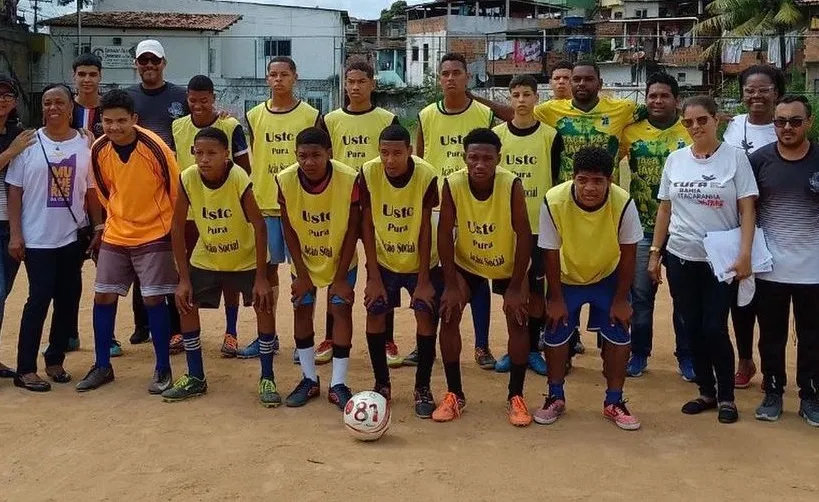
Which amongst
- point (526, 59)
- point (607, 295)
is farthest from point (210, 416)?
point (526, 59)

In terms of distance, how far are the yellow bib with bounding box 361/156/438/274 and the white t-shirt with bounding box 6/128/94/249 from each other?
7.35 ft

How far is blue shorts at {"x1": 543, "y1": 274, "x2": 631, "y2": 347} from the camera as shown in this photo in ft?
17.0

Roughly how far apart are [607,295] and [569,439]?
0.94m

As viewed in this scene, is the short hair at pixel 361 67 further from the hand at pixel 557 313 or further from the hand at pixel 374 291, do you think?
the hand at pixel 557 313

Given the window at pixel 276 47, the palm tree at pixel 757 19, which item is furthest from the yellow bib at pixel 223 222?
the window at pixel 276 47

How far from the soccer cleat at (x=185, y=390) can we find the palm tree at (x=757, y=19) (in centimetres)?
2741

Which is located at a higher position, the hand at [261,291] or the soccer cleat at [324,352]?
the hand at [261,291]

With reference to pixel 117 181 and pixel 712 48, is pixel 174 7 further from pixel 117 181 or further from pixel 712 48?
pixel 117 181

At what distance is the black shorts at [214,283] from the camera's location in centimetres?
578

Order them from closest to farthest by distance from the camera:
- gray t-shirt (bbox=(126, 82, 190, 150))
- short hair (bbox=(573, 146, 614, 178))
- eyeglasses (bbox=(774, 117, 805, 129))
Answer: short hair (bbox=(573, 146, 614, 178)), eyeglasses (bbox=(774, 117, 805, 129)), gray t-shirt (bbox=(126, 82, 190, 150))

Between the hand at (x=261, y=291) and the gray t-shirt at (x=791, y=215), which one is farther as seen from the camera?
the hand at (x=261, y=291)

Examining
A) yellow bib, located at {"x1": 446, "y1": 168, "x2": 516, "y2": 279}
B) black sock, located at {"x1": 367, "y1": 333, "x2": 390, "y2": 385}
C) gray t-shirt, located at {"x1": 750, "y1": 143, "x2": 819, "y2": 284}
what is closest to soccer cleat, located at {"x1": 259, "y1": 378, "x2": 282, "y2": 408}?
black sock, located at {"x1": 367, "y1": 333, "x2": 390, "y2": 385}

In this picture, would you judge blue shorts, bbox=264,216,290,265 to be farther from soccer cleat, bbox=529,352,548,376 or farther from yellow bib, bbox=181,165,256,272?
soccer cleat, bbox=529,352,548,376

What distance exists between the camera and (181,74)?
38.2 m
